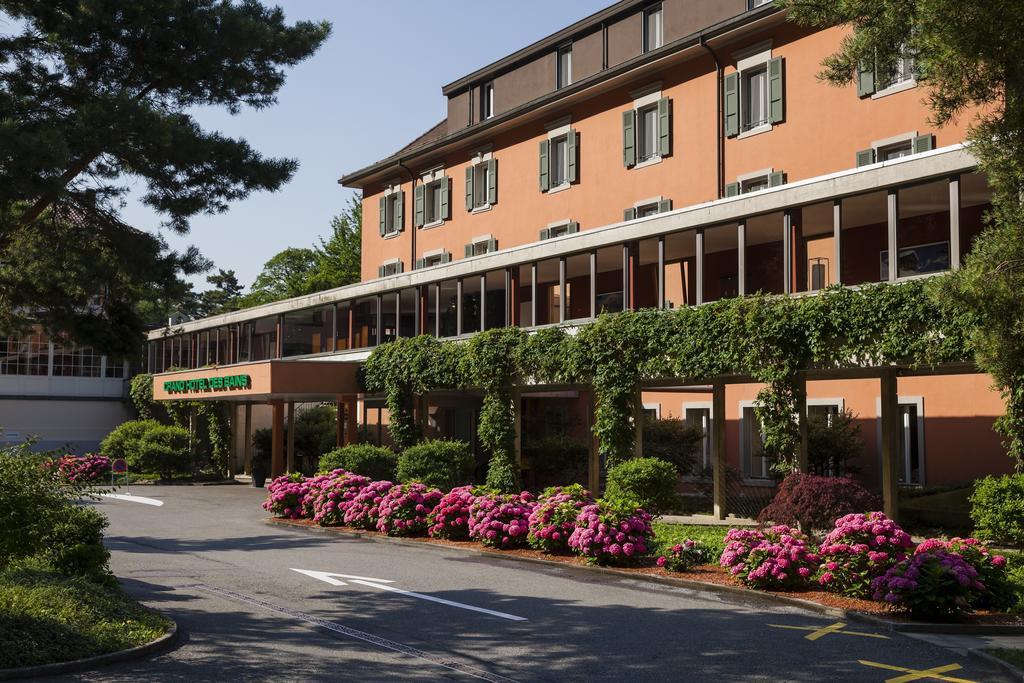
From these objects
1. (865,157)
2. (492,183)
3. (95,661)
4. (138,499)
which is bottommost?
(138,499)

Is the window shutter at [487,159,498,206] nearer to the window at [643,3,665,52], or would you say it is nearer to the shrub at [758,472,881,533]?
the window at [643,3,665,52]

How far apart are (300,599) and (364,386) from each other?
19455 millimetres

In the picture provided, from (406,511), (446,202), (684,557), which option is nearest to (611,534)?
(684,557)

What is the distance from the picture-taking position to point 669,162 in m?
30.5

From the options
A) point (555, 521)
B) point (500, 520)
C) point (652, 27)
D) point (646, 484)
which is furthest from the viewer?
point (652, 27)

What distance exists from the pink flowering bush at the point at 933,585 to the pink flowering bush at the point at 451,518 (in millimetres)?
9454

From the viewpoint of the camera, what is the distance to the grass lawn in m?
9.87

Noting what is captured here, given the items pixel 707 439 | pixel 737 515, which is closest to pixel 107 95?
pixel 737 515

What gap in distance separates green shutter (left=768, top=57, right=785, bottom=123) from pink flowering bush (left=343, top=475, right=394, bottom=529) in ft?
43.2

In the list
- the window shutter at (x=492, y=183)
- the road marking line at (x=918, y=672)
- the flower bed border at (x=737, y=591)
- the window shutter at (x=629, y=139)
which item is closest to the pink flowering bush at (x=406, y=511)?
the flower bed border at (x=737, y=591)

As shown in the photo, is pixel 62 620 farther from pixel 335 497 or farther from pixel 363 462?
pixel 363 462

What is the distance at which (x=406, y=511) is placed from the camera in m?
22.0

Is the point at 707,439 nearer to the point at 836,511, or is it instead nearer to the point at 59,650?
the point at 836,511

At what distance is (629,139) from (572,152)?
8.38 feet
